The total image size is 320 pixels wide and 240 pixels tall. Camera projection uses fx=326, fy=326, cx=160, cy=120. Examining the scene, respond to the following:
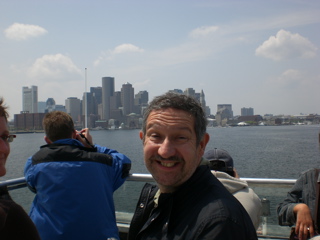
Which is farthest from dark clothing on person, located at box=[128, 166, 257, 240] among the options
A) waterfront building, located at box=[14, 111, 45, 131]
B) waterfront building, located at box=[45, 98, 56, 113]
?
waterfront building, located at box=[14, 111, 45, 131]

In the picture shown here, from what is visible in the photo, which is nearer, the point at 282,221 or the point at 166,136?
the point at 166,136

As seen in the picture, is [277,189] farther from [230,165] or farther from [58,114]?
[58,114]

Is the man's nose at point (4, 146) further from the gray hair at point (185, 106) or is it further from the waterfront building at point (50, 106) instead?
the waterfront building at point (50, 106)

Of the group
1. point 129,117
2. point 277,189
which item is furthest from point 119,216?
point 129,117

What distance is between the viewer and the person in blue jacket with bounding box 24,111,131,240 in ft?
9.48

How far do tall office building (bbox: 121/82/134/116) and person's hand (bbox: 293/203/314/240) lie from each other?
157m

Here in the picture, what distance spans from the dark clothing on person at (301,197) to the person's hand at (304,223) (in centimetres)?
7

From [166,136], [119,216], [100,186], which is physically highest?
[166,136]

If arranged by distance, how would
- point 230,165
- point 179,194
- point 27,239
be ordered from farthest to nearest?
point 230,165
point 179,194
point 27,239

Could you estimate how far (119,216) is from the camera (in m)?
4.35

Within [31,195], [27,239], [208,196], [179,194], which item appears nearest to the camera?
[27,239]

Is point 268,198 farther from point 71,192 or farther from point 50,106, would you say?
point 50,106

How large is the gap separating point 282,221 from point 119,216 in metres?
2.23

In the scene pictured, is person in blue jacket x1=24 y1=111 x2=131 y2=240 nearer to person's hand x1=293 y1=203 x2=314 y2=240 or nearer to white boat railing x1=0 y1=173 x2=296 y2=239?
white boat railing x1=0 y1=173 x2=296 y2=239
